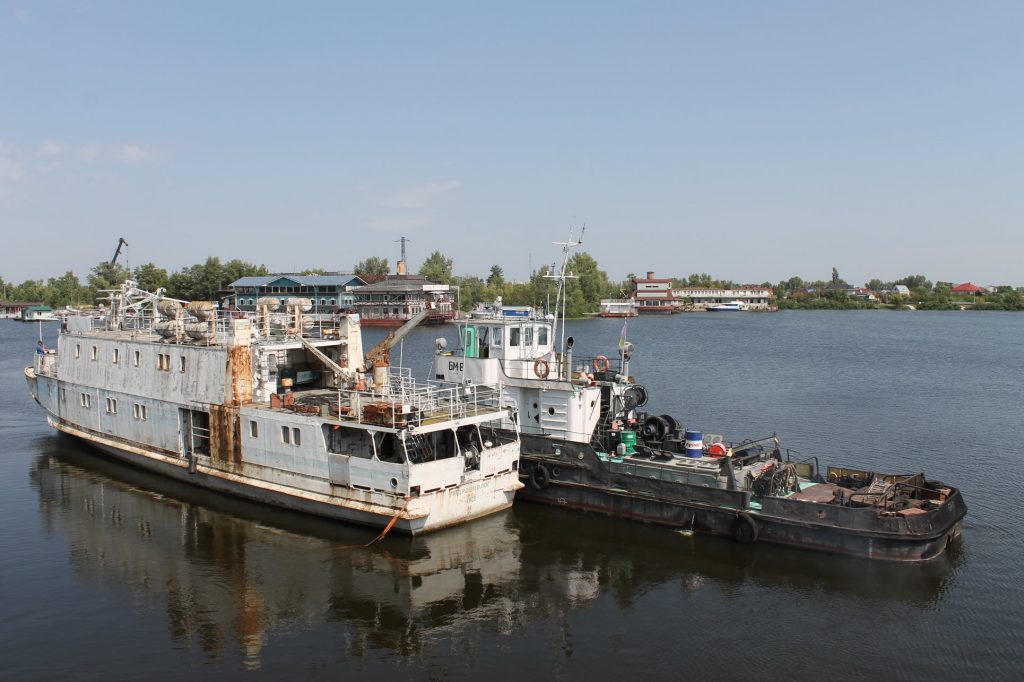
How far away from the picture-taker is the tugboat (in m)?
18.5

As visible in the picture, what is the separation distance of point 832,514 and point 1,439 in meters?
34.5

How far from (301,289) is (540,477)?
301 ft

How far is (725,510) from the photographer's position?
778 inches

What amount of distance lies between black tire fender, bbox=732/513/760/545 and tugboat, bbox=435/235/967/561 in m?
0.03

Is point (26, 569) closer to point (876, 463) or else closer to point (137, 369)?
point (137, 369)

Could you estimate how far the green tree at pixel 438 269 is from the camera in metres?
140

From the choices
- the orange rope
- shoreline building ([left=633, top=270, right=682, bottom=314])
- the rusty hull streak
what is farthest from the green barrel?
shoreline building ([left=633, top=270, right=682, bottom=314])

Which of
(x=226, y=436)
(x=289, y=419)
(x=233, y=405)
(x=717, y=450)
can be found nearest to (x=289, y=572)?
(x=289, y=419)

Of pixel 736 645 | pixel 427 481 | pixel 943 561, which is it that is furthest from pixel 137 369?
pixel 943 561

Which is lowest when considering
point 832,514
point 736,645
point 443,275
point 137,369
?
point 736,645

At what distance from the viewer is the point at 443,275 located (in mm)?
141875

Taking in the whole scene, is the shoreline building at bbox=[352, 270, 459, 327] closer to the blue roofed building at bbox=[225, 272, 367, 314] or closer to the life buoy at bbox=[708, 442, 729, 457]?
the blue roofed building at bbox=[225, 272, 367, 314]

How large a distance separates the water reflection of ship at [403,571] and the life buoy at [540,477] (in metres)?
0.81

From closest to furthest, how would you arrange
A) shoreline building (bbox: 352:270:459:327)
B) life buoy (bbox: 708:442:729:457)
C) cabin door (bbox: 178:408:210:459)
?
1. life buoy (bbox: 708:442:729:457)
2. cabin door (bbox: 178:408:210:459)
3. shoreline building (bbox: 352:270:459:327)
